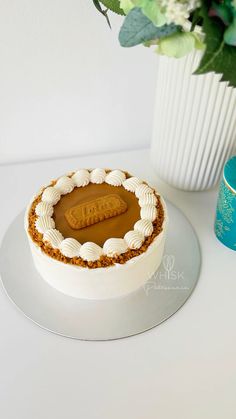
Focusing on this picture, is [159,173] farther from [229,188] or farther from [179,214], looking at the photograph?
[229,188]

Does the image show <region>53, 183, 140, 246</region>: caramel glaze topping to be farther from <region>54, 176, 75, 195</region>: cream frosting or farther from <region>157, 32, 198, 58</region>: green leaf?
<region>157, 32, 198, 58</region>: green leaf

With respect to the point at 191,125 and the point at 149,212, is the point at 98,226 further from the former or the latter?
the point at 191,125

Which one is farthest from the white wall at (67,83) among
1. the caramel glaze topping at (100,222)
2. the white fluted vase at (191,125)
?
the caramel glaze topping at (100,222)

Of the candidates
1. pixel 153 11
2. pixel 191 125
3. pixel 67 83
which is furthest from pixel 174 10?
pixel 67 83

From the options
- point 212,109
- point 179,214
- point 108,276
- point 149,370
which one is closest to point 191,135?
point 212,109

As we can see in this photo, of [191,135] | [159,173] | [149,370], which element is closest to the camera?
[149,370]

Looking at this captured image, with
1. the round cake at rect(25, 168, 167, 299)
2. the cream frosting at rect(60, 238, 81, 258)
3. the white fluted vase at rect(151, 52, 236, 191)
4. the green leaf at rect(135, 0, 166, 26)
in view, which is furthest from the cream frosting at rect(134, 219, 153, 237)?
the green leaf at rect(135, 0, 166, 26)

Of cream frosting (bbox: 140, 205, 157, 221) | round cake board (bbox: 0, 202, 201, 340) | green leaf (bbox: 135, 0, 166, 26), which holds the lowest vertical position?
round cake board (bbox: 0, 202, 201, 340)
